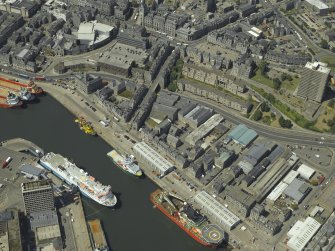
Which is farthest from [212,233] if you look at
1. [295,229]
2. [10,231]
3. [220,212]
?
[10,231]

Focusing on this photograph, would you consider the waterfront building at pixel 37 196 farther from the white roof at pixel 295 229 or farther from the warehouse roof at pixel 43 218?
the white roof at pixel 295 229

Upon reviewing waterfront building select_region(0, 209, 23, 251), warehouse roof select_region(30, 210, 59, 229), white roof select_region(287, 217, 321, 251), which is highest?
waterfront building select_region(0, 209, 23, 251)

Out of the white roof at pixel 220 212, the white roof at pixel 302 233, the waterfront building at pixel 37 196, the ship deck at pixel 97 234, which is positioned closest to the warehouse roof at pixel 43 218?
the waterfront building at pixel 37 196

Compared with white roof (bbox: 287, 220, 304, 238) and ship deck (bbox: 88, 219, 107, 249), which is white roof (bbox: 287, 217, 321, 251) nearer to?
white roof (bbox: 287, 220, 304, 238)

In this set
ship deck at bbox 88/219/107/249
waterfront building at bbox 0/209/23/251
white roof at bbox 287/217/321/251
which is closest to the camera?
waterfront building at bbox 0/209/23/251

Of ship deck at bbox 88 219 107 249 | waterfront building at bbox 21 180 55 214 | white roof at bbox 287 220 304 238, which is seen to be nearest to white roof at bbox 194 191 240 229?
white roof at bbox 287 220 304 238

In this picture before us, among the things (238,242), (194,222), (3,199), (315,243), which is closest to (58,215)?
(3,199)
